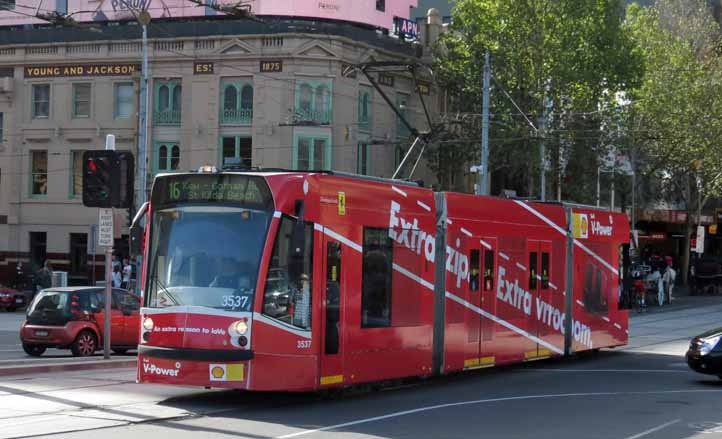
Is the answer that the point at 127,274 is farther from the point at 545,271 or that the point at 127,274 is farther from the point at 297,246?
the point at 297,246

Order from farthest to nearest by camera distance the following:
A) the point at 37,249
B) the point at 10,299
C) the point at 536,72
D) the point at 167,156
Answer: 1. the point at 37,249
2. the point at 167,156
3. the point at 536,72
4. the point at 10,299

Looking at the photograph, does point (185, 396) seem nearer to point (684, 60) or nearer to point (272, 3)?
point (272, 3)

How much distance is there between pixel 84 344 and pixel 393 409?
11160 mm

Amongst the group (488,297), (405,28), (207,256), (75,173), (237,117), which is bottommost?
(488,297)

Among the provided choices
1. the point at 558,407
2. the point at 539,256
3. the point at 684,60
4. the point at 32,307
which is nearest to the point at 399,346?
the point at 558,407

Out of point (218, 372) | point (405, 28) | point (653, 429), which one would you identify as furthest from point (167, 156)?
point (653, 429)

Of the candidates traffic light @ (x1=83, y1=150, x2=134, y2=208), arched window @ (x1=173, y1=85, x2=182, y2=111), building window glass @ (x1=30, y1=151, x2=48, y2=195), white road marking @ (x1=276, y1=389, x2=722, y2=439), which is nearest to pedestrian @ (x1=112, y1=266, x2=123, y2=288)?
arched window @ (x1=173, y1=85, x2=182, y2=111)

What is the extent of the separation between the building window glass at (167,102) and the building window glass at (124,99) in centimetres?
115

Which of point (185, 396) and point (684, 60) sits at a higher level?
point (684, 60)

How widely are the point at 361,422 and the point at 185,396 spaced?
10.3 ft

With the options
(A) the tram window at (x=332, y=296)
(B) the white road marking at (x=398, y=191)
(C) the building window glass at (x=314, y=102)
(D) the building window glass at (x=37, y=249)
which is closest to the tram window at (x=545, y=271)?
(B) the white road marking at (x=398, y=191)

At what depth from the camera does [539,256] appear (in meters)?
20.5

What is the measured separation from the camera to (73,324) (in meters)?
23.5

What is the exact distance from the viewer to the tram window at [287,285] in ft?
44.7
